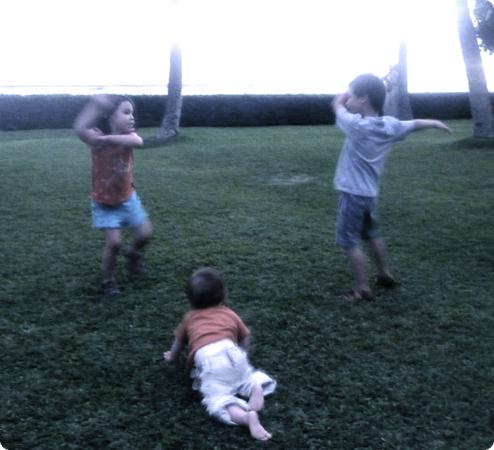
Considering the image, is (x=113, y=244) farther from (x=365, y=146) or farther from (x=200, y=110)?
(x=200, y=110)

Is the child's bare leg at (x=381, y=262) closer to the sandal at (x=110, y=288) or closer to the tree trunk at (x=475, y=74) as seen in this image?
the sandal at (x=110, y=288)

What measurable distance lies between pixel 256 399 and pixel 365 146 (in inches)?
73.5

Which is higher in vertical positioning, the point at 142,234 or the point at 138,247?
the point at 142,234

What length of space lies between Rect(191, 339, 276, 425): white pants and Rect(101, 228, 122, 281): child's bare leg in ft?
4.38

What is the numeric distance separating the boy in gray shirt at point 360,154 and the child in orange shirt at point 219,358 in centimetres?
124

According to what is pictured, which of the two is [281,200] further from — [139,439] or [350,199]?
[139,439]

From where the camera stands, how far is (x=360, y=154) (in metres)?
4.09

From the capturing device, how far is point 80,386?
3014 mm

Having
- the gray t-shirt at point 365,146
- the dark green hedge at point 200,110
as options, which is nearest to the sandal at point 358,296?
the gray t-shirt at point 365,146

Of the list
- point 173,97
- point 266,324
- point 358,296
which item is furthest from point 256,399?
point 173,97

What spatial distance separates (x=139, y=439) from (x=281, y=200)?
15.7 feet

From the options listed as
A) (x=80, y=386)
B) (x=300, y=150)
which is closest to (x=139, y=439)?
(x=80, y=386)

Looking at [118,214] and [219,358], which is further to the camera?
[118,214]

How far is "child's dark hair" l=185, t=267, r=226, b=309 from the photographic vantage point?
10.1 feet
